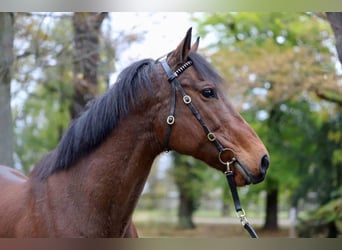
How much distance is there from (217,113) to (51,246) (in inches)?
44.5

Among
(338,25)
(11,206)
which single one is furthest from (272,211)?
(11,206)

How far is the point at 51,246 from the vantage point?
2848 mm

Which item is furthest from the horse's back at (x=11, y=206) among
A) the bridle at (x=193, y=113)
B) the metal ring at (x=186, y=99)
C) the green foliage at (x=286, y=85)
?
the green foliage at (x=286, y=85)

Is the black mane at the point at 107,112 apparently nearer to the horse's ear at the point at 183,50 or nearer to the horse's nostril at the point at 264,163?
the horse's ear at the point at 183,50

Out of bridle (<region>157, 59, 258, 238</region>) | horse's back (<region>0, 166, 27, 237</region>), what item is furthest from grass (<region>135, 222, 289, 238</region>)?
bridle (<region>157, 59, 258, 238</region>)

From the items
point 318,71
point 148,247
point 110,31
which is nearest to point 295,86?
point 318,71

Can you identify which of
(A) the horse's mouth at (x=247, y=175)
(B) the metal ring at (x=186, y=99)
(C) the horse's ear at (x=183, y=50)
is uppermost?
(C) the horse's ear at (x=183, y=50)

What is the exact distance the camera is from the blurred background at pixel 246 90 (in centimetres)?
717

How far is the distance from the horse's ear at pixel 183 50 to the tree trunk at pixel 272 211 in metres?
11.2

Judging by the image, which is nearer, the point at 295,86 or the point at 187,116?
the point at 187,116

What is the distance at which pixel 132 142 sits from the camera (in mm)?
2684

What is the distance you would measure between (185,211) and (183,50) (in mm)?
12832

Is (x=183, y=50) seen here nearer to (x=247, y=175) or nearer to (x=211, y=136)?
(x=211, y=136)

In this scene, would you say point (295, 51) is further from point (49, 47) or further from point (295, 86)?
point (49, 47)
